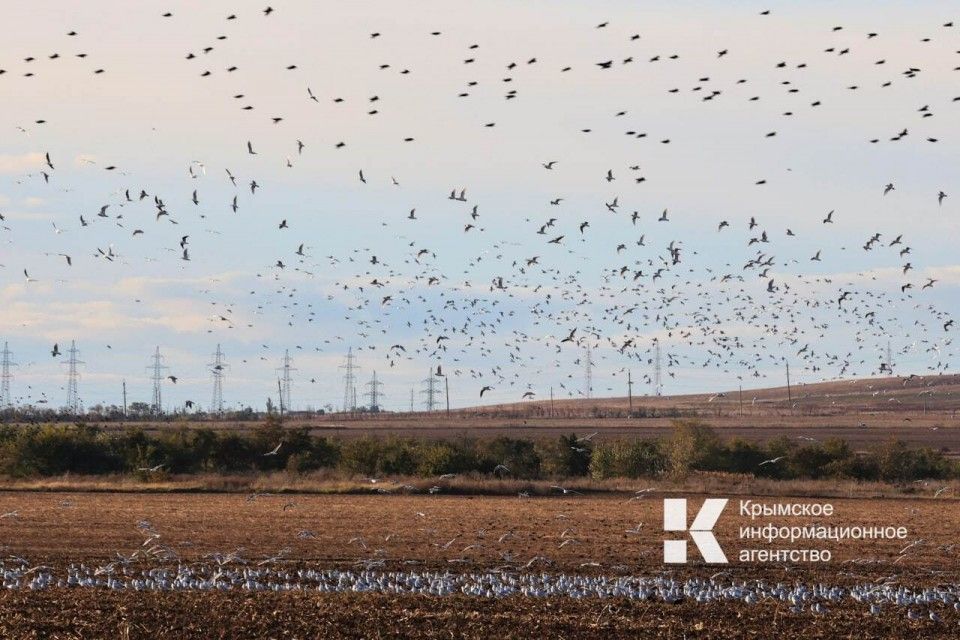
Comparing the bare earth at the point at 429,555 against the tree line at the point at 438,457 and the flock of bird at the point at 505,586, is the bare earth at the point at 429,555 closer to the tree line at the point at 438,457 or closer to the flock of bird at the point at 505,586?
the flock of bird at the point at 505,586

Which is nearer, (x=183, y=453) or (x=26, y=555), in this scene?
(x=26, y=555)

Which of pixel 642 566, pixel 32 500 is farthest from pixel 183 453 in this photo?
pixel 642 566

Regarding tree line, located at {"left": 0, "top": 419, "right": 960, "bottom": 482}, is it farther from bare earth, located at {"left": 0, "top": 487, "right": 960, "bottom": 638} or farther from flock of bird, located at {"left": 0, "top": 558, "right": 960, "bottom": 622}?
flock of bird, located at {"left": 0, "top": 558, "right": 960, "bottom": 622}

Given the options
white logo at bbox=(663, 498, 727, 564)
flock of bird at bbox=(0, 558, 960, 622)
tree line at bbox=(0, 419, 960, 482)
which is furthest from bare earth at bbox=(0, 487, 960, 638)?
tree line at bbox=(0, 419, 960, 482)

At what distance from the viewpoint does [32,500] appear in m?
50.0

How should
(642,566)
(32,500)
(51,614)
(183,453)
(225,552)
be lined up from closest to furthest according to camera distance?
(51,614) → (642,566) → (225,552) → (32,500) → (183,453)

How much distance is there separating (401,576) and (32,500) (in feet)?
89.9

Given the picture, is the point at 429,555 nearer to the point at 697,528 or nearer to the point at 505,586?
the point at 505,586

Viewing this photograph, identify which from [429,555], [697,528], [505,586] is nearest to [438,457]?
[697,528]

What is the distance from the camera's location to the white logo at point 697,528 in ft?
105

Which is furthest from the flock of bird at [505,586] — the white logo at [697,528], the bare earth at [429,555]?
the white logo at [697,528]

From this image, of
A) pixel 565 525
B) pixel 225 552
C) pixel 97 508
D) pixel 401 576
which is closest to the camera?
pixel 401 576

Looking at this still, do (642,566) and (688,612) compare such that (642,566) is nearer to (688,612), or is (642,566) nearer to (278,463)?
(688,612)

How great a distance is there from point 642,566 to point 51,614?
1273 centimetres
